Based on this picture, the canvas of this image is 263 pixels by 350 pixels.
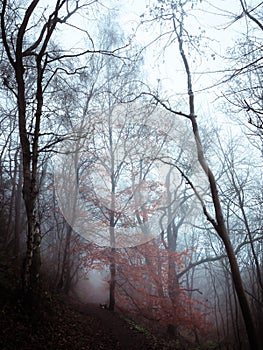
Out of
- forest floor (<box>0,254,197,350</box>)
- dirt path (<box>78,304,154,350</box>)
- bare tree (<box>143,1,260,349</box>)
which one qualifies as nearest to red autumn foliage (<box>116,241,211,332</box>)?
dirt path (<box>78,304,154,350</box>)

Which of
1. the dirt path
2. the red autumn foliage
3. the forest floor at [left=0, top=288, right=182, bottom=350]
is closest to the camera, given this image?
the forest floor at [left=0, top=288, right=182, bottom=350]

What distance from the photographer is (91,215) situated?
1120 centimetres

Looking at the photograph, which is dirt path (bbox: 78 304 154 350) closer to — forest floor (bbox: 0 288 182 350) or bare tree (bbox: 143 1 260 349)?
forest floor (bbox: 0 288 182 350)

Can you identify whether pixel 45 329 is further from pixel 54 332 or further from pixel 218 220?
pixel 218 220

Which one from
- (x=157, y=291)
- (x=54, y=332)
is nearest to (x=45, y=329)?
(x=54, y=332)

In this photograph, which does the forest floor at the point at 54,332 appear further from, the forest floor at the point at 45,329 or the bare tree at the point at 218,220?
the bare tree at the point at 218,220

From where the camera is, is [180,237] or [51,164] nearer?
[51,164]

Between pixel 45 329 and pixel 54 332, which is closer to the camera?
pixel 45 329

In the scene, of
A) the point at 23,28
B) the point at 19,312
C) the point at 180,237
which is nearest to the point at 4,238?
the point at 19,312

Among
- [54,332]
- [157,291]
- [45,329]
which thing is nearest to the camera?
[45,329]

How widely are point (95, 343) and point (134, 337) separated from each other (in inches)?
95.3

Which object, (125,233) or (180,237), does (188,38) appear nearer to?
(125,233)

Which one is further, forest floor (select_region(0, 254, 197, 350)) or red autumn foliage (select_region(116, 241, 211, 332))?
red autumn foliage (select_region(116, 241, 211, 332))

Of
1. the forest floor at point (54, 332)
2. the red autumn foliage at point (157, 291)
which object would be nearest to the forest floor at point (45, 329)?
the forest floor at point (54, 332)
